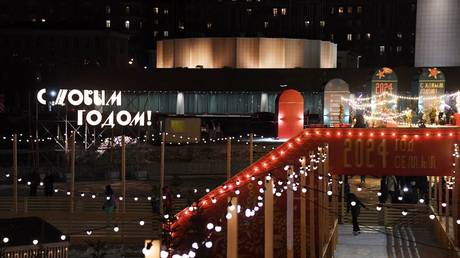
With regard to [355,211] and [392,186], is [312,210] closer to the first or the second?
[355,211]

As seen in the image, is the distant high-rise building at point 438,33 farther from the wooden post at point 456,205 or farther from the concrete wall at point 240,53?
the wooden post at point 456,205

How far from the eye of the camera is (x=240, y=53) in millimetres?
68562

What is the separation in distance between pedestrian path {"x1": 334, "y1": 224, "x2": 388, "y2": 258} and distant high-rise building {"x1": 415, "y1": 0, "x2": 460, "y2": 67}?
77.9 ft

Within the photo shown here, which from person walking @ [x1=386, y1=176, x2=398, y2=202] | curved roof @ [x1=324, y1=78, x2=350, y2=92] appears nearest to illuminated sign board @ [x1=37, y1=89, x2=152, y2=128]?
curved roof @ [x1=324, y1=78, x2=350, y2=92]

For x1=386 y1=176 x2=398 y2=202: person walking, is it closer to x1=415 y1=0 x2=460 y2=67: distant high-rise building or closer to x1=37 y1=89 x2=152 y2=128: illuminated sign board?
x1=37 y1=89 x2=152 y2=128: illuminated sign board

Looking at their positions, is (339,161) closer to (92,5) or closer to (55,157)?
(55,157)

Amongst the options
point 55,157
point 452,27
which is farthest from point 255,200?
point 452,27

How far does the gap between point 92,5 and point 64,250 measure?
329 feet

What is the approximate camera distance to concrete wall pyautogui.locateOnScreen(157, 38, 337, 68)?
68375 mm

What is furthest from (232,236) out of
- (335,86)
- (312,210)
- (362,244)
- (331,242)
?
(335,86)

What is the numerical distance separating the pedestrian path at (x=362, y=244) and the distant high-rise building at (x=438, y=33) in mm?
23750

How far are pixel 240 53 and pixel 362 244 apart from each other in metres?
46.0

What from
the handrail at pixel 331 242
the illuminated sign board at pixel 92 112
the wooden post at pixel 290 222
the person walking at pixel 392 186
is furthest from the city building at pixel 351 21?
the wooden post at pixel 290 222

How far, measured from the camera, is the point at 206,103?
60500 millimetres
